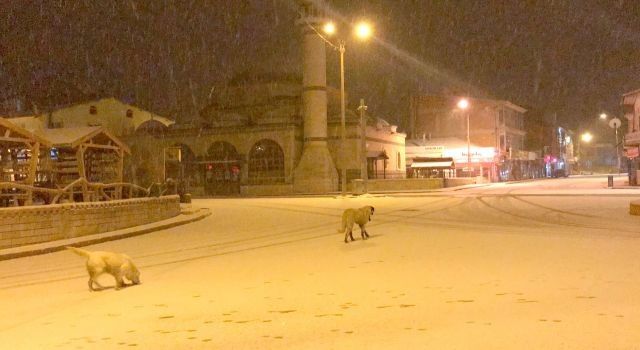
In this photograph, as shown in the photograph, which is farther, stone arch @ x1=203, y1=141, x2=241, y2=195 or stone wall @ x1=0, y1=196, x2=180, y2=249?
stone arch @ x1=203, y1=141, x2=241, y2=195

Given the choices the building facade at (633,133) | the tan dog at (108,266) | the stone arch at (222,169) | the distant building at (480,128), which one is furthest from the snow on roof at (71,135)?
the distant building at (480,128)

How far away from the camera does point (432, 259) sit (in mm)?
11305

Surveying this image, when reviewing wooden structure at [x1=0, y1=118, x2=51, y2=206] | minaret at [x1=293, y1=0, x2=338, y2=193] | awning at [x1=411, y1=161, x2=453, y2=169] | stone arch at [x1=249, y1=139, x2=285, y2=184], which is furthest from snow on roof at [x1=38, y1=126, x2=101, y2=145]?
awning at [x1=411, y1=161, x2=453, y2=169]

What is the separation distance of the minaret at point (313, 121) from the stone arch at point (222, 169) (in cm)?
682

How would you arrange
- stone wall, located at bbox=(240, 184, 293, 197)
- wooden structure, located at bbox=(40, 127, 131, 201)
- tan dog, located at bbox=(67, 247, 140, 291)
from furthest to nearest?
stone wall, located at bbox=(240, 184, 293, 197), wooden structure, located at bbox=(40, 127, 131, 201), tan dog, located at bbox=(67, 247, 140, 291)

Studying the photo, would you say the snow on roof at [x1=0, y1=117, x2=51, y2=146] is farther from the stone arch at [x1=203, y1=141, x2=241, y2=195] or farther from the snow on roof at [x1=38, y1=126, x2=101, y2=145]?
the stone arch at [x1=203, y1=141, x2=241, y2=195]

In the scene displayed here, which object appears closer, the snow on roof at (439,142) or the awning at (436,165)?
the awning at (436,165)

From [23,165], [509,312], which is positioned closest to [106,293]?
[509,312]

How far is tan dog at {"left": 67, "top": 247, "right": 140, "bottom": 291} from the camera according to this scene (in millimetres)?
8625

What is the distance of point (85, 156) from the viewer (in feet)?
90.1

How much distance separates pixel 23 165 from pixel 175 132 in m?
40.0

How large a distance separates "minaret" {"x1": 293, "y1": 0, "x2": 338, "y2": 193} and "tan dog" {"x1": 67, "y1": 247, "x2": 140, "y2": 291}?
147 ft

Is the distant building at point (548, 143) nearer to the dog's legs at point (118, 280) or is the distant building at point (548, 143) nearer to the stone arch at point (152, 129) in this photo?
the stone arch at point (152, 129)

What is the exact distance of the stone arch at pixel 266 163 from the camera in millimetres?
57906
